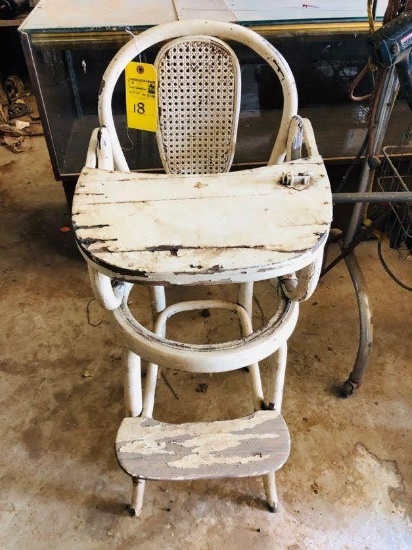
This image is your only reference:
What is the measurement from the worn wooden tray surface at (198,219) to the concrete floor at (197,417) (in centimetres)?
78

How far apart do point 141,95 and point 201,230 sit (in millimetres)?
511

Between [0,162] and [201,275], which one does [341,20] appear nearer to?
[201,275]

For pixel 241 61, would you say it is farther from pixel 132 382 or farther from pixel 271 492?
pixel 271 492

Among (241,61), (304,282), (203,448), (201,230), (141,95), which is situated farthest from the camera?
(241,61)

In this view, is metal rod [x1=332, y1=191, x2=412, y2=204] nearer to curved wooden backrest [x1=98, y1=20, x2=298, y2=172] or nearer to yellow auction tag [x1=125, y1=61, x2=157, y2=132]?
curved wooden backrest [x1=98, y1=20, x2=298, y2=172]

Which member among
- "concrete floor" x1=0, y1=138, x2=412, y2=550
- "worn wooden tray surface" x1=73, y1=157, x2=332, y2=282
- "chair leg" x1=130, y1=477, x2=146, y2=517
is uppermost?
"worn wooden tray surface" x1=73, y1=157, x2=332, y2=282

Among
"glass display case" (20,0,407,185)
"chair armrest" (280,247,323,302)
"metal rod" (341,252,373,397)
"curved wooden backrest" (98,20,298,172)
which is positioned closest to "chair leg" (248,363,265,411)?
"chair armrest" (280,247,323,302)

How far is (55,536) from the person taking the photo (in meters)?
1.16

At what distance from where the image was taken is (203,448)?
1026 millimetres

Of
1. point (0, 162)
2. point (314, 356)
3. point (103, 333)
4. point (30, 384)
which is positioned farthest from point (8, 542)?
point (0, 162)

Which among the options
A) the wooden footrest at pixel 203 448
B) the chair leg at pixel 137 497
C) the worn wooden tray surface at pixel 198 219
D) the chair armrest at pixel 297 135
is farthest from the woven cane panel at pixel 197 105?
the chair leg at pixel 137 497

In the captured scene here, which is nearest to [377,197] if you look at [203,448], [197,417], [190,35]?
[190,35]

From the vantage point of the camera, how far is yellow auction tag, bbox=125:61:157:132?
43.1 inches

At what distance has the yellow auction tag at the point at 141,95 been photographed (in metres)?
1.09
